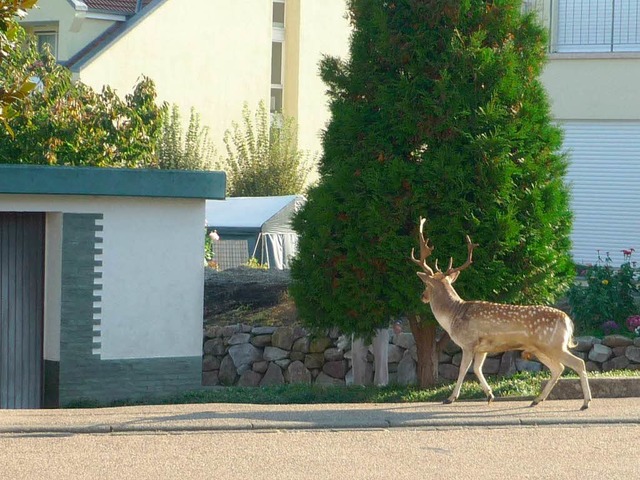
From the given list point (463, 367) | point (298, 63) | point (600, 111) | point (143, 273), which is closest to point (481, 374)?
point (463, 367)

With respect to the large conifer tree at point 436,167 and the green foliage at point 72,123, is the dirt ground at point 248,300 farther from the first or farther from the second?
the large conifer tree at point 436,167

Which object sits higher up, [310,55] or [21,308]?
[310,55]

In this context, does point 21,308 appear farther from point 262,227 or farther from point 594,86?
point 262,227

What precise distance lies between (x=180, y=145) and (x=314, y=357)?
19098 mm

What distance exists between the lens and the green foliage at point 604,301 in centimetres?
1698

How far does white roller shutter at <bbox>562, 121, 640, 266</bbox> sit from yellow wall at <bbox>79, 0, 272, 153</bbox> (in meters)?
15.5

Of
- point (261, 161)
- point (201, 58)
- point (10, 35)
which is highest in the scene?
point (201, 58)

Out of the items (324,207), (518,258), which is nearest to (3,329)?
(324,207)

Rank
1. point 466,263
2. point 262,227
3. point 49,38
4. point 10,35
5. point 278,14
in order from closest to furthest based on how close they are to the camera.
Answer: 1. point 10,35
2. point 466,263
3. point 262,227
4. point 49,38
5. point 278,14

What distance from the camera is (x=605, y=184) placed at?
22875 millimetres

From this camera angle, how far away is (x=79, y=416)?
11.3m

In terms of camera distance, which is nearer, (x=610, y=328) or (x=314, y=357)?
(x=610, y=328)

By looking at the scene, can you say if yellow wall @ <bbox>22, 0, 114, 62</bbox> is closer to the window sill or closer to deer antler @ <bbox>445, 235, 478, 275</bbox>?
the window sill

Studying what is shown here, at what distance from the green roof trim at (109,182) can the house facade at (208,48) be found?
19261 millimetres
